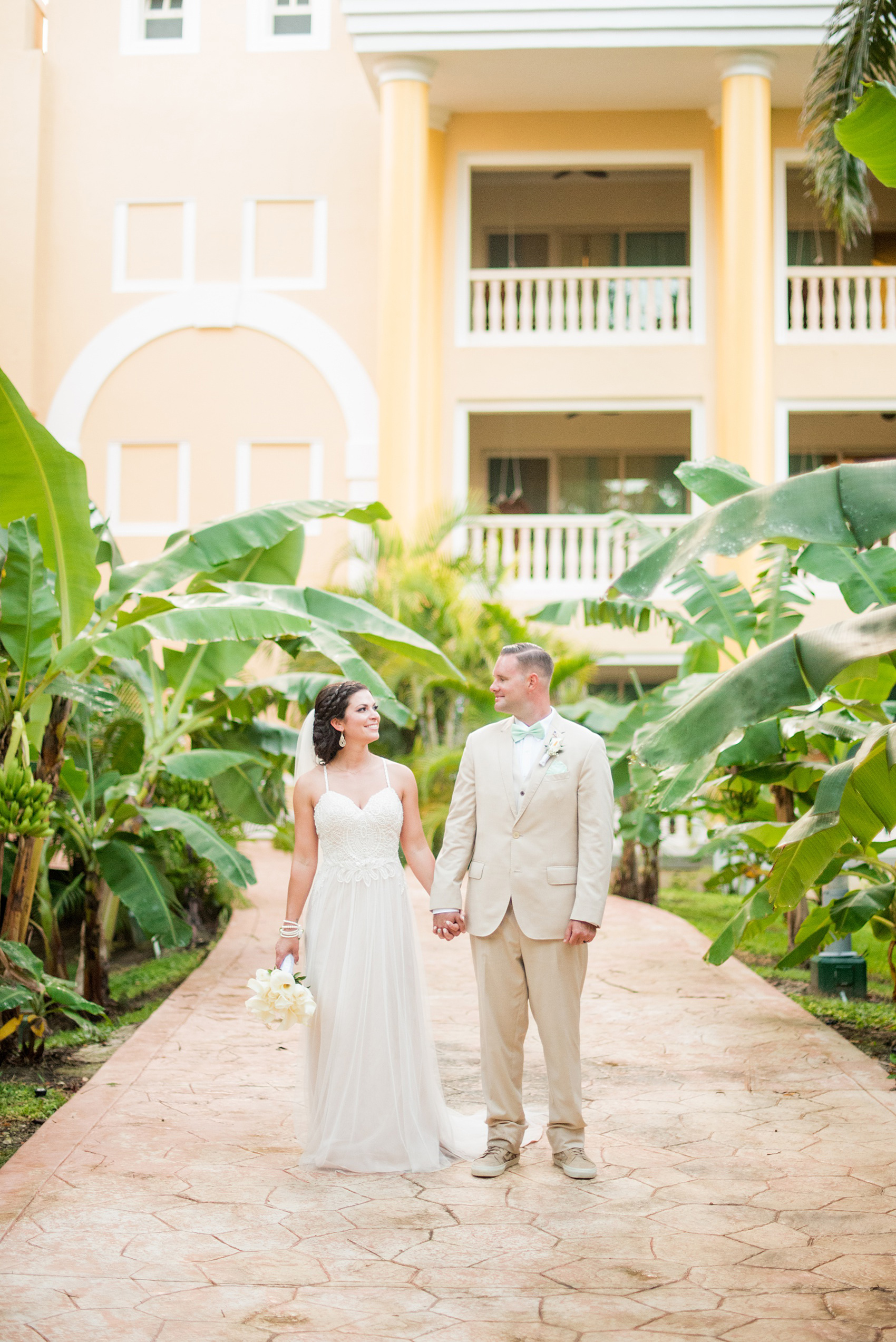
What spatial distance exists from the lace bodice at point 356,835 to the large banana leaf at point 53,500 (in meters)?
1.89

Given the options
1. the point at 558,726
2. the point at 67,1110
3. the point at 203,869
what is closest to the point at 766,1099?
the point at 558,726

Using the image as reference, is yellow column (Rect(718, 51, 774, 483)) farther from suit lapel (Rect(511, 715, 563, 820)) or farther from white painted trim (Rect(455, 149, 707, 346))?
suit lapel (Rect(511, 715, 563, 820))

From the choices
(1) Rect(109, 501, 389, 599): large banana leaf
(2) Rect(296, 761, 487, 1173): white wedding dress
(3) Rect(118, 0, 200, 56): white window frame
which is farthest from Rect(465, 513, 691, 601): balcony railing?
(2) Rect(296, 761, 487, 1173): white wedding dress

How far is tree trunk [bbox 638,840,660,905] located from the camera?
43.5ft

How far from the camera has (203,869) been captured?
36.2ft

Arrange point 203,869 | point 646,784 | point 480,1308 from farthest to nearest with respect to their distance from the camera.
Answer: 1. point 203,869
2. point 646,784
3. point 480,1308

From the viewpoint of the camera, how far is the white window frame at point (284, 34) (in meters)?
18.6

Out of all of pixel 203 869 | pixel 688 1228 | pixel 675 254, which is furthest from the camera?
pixel 675 254

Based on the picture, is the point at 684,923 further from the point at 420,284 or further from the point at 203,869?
the point at 420,284

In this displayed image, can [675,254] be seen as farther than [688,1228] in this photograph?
Yes

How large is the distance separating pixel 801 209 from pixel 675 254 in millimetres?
1902

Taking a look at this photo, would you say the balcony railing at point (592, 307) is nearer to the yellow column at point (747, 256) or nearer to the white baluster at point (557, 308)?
the white baluster at point (557, 308)

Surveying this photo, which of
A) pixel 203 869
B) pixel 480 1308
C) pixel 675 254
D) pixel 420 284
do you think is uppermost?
pixel 675 254

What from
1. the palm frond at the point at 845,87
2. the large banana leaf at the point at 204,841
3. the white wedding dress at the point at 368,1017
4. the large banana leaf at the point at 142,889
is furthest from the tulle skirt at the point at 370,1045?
the palm frond at the point at 845,87
